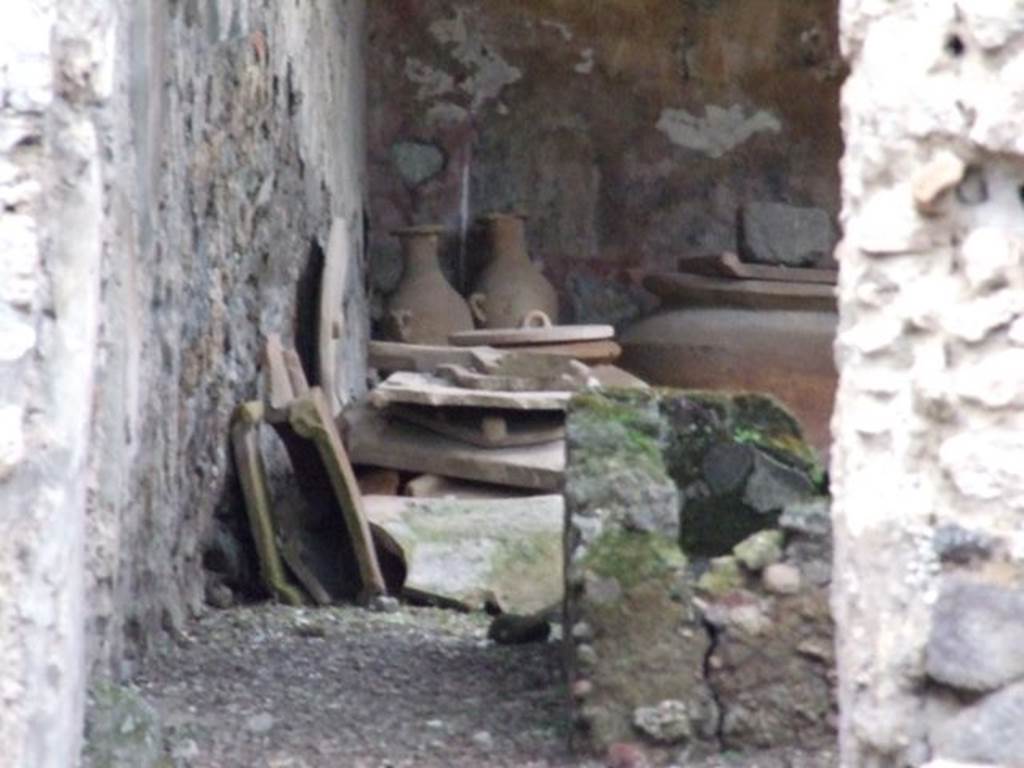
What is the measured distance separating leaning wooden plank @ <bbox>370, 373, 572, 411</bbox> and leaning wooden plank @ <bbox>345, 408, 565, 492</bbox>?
88 mm

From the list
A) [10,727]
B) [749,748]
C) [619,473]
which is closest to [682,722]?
[749,748]

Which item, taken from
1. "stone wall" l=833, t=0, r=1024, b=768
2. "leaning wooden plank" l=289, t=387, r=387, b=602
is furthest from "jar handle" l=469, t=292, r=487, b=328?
"stone wall" l=833, t=0, r=1024, b=768

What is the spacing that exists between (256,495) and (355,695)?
1359mm

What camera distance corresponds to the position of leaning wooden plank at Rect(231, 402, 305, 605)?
586 cm

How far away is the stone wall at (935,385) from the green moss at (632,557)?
1.50 meters

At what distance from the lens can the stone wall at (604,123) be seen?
9.95 m

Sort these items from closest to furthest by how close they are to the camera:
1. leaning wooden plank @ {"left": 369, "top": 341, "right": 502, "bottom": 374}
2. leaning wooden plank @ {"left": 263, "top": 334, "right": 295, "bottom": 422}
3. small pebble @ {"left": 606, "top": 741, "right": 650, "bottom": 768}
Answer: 1. small pebble @ {"left": 606, "top": 741, "right": 650, "bottom": 768}
2. leaning wooden plank @ {"left": 263, "top": 334, "right": 295, "bottom": 422}
3. leaning wooden plank @ {"left": 369, "top": 341, "right": 502, "bottom": 374}

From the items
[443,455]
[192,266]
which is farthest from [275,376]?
[192,266]

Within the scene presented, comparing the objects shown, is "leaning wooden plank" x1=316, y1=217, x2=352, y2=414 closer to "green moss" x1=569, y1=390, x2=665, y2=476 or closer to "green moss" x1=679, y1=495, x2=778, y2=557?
"green moss" x1=679, y1=495, x2=778, y2=557

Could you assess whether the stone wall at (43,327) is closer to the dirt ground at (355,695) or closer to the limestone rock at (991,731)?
the dirt ground at (355,695)

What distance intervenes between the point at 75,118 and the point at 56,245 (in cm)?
18

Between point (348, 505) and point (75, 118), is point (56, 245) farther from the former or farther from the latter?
point (348, 505)

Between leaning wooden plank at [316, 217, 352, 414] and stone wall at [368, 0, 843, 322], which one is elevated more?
stone wall at [368, 0, 843, 322]

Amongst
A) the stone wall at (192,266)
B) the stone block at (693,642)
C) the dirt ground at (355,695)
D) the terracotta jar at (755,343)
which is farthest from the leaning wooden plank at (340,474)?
the terracotta jar at (755,343)
